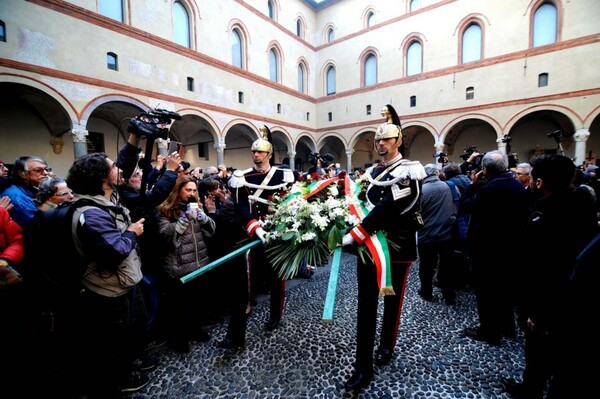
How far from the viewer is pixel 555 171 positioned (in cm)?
197

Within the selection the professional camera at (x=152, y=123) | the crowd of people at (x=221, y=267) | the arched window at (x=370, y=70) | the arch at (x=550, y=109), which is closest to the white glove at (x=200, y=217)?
the crowd of people at (x=221, y=267)

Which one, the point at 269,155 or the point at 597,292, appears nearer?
the point at 597,292

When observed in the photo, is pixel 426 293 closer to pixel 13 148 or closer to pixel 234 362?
pixel 234 362

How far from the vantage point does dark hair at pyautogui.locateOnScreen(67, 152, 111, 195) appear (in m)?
1.92

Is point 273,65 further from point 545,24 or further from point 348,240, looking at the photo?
point 348,240

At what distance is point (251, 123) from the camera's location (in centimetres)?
1591

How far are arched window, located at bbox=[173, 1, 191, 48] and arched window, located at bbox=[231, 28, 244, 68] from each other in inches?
103

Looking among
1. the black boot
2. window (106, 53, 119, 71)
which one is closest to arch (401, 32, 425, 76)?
window (106, 53, 119, 71)

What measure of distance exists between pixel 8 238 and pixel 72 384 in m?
1.39

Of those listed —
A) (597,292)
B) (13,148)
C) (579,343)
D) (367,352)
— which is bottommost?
(367,352)

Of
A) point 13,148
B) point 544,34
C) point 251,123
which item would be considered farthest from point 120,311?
point 544,34

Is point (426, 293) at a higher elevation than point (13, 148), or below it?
below

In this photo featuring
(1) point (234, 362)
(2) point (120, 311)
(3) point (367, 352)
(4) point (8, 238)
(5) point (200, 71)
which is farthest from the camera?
(5) point (200, 71)

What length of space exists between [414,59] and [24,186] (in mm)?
19308
